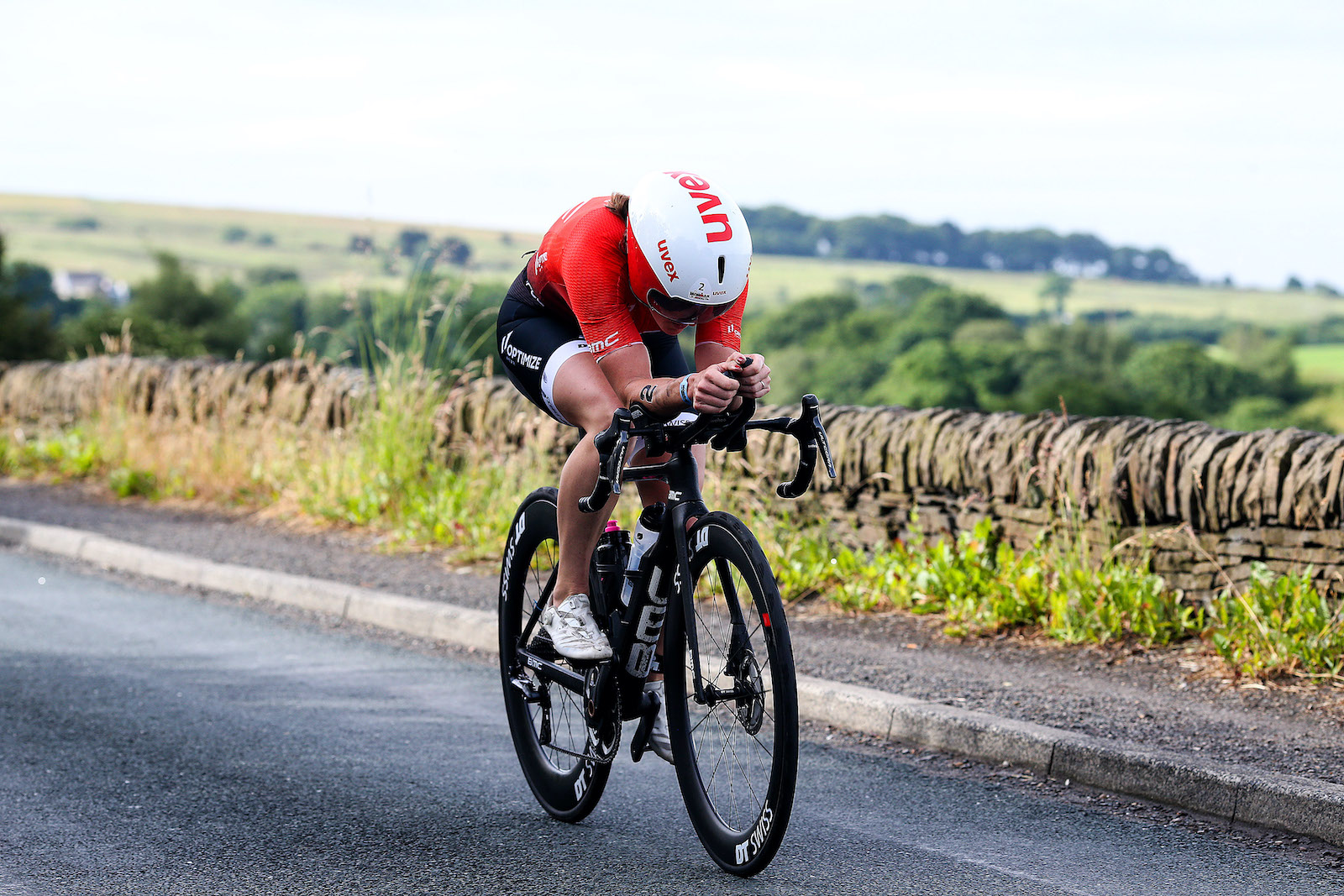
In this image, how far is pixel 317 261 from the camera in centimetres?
10044

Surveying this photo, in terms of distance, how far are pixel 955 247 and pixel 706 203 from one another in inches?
3488

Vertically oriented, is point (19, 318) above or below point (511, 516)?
below

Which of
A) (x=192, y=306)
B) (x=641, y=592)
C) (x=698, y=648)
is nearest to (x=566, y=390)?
(x=641, y=592)

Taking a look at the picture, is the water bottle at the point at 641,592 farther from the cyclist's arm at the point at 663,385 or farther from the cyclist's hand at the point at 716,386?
the cyclist's hand at the point at 716,386

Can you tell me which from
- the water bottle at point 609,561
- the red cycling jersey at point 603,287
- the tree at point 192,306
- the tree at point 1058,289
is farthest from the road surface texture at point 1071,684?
the tree at point 1058,289

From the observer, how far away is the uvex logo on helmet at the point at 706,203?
3.61m

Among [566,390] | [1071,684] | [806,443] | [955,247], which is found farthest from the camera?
[955,247]

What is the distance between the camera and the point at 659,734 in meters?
4.05

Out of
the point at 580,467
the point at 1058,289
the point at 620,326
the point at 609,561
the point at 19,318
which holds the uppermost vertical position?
the point at 1058,289

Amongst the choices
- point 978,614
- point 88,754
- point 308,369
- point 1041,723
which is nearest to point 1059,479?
point 978,614

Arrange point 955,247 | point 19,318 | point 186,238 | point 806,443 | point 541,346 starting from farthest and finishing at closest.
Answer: point 186,238 → point 955,247 → point 19,318 → point 541,346 → point 806,443

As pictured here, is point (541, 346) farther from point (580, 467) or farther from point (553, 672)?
point (553, 672)

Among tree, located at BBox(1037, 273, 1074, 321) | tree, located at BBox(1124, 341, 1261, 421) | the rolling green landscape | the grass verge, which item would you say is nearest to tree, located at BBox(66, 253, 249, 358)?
the rolling green landscape

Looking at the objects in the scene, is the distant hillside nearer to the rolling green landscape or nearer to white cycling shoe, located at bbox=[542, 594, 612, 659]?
the rolling green landscape
